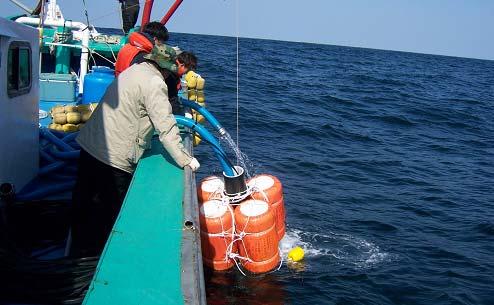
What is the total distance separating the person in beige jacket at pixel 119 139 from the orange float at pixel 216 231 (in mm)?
1135

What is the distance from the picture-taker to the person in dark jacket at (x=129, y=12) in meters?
8.97

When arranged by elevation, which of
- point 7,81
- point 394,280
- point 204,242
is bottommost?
point 394,280

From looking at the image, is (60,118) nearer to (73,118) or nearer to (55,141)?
(73,118)

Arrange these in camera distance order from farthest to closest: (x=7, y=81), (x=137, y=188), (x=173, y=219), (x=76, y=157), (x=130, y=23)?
1. (x=130, y=23)
2. (x=76, y=157)
3. (x=7, y=81)
4. (x=137, y=188)
5. (x=173, y=219)

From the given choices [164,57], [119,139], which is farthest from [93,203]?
[164,57]

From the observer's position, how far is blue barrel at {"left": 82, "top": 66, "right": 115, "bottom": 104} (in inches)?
299

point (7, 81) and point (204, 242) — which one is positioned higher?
point (7, 81)

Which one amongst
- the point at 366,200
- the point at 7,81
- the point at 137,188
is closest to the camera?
the point at 137,188

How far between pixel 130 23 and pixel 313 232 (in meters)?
5.24

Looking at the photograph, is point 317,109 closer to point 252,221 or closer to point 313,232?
point 313,232

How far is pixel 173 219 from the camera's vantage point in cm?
321

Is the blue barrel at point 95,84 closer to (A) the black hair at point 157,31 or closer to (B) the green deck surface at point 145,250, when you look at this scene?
(A) the black hair at point 157,31

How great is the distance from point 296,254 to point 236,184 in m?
2.55

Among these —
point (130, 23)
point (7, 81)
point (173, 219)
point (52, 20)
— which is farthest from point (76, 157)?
point (52, 20)
